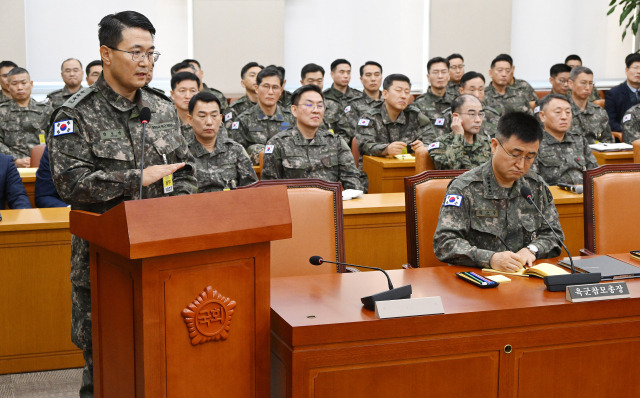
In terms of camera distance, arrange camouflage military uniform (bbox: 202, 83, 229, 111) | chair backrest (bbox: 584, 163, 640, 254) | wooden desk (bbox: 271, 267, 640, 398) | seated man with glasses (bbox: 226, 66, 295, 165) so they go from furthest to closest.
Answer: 1. camouflage military uniform (bbox: 202, 83, 229, 111)
2. seated man with glasses (bbox: 226, 66, 295, 165)
3. chair backrest (bbox: 584, 163, 640, 254)
4. wooden desk (bbox: 271, 267, 640, 398)

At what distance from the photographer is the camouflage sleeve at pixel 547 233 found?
2.51 metres

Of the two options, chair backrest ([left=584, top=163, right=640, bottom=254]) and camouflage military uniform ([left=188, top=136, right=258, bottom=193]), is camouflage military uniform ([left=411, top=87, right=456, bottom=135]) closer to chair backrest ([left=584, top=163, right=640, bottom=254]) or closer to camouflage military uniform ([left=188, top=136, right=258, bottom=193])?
camouflage military uniform ([left=188, top=136, right=258, bottom=193])

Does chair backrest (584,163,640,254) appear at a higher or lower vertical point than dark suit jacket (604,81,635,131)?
lower

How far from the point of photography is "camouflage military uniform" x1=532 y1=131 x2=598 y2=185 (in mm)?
4562

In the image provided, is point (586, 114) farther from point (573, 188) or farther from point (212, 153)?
point (212, 153)

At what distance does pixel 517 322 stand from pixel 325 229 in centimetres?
89

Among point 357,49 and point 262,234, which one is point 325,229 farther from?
point 357,49

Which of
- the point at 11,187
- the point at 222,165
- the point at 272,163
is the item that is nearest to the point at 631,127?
the point at 272,163

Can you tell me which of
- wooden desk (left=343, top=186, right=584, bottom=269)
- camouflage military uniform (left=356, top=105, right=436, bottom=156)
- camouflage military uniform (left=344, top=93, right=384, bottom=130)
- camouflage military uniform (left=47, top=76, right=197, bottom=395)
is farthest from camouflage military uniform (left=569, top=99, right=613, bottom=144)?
camouflage military uniform (left=47, top=76, right=197, bottom=395)

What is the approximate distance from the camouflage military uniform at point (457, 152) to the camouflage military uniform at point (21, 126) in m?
3.72

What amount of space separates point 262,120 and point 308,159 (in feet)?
5.52

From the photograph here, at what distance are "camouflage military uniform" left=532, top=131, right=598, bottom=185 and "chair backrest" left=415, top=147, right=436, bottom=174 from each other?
2.52 feet

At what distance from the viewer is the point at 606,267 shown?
2242 mm

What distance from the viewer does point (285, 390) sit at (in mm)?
1697
